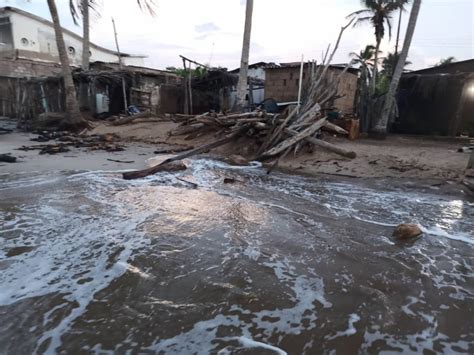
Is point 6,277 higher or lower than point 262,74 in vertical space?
lower

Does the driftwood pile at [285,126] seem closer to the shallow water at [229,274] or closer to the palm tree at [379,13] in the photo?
the shallow water at [229,274]

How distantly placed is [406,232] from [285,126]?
595 centimetres

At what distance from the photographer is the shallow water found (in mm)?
2426

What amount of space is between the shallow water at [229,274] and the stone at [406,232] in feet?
0.45

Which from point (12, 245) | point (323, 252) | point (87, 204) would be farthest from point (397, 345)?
point (87, 204)

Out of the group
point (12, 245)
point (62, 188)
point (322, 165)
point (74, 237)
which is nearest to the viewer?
point (12, 245)

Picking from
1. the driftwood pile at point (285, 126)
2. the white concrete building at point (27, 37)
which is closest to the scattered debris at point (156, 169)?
the driftwood pile at point (285, 126)

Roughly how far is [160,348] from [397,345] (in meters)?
1.60

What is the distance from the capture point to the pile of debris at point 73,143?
1027 cm

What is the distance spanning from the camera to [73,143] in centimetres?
1175

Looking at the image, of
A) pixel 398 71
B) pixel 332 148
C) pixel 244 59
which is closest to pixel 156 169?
pixel 332 148

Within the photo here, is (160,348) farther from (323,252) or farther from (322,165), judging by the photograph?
(322,165)

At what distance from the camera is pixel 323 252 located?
3803mm

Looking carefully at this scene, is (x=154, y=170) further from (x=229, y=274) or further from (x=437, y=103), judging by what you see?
(x=437, y=103)
